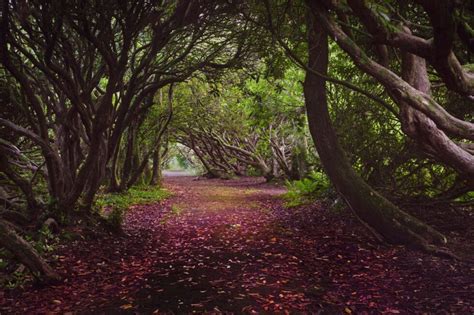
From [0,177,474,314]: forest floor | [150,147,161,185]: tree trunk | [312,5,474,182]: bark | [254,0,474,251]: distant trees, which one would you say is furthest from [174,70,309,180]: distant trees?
[312,5,474,182]: bark

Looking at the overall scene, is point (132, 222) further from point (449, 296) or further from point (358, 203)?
point (449, 296)

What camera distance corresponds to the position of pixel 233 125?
25.0 meters

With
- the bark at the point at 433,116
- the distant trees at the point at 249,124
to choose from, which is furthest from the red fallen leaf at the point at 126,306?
the distant trees at the point at 249,124

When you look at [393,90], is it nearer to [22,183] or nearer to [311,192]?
[22,183]

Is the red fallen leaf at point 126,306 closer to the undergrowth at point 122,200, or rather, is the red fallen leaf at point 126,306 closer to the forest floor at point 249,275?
the forest floor at point 249,275

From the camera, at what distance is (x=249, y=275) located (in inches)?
228

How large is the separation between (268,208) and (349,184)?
19.6 ft

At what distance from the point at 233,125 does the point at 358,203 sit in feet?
59.5

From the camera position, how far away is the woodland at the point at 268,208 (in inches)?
185

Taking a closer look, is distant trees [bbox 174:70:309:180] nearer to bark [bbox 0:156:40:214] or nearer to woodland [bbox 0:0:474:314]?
woodland [bbox 0:0:474:314]

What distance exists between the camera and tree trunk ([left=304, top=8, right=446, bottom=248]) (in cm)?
663

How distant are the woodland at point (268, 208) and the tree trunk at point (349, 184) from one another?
3 cm

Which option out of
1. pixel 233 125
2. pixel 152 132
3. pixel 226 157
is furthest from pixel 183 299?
pixel 226 157

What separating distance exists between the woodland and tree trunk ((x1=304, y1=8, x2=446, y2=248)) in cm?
3
